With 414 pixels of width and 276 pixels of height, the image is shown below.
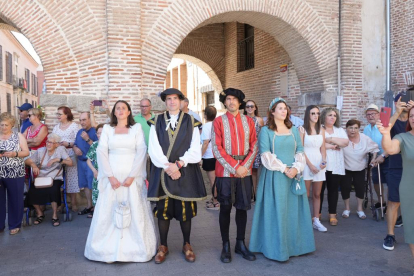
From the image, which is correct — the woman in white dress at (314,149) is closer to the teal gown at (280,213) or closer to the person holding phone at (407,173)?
the teal gown at (280,213)

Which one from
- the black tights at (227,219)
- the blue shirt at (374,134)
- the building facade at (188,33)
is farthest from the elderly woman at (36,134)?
the blue shirt at (374,134)

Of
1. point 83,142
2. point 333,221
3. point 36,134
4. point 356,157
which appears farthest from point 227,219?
point 36,134

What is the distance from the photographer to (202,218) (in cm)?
639

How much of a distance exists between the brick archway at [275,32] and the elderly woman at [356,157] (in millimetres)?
3112

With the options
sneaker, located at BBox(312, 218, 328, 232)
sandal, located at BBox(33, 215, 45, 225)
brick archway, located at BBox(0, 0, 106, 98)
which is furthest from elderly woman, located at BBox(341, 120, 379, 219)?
sandal, located at BBox(33, 215, 45, 225)

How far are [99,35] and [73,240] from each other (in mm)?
4010

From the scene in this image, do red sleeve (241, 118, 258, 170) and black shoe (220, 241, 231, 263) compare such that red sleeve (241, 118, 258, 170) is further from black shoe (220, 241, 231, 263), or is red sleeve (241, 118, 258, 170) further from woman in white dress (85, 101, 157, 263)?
woman in white dress (85, 101, 157, 263)

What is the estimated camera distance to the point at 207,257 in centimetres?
458

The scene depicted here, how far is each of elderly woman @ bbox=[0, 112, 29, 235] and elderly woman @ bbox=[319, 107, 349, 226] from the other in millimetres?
4477

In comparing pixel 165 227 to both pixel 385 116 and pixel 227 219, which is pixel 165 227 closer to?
pixel 227 219

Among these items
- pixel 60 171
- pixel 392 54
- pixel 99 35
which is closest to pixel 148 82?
pixel 99 35

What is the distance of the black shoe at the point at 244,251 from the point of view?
4.45 m

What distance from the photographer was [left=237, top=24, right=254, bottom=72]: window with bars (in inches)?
518

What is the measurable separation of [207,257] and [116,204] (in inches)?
48.7
